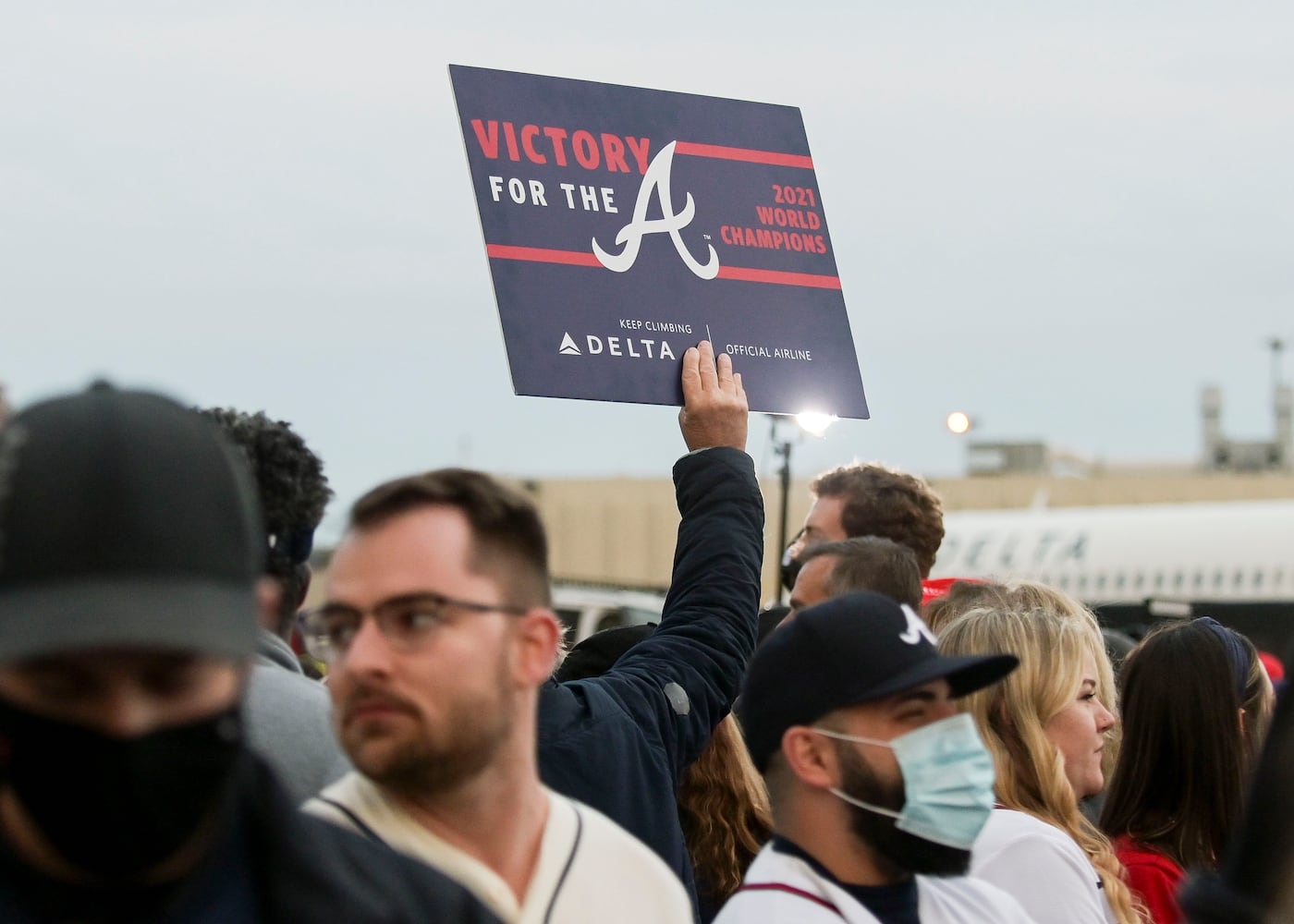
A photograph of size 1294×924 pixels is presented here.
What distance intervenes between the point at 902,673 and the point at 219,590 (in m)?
1.86

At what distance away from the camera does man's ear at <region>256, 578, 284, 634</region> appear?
10.4 feet

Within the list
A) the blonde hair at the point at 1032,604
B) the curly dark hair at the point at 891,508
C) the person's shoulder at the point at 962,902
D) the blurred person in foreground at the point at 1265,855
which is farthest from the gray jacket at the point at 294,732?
the curly dark hair at the point at 891,508

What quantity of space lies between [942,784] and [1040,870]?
92cm

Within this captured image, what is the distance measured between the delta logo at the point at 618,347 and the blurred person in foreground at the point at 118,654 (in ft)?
8.81

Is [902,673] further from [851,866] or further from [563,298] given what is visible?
[563,298]

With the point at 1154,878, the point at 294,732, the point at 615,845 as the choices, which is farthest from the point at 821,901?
the point at 1154,878

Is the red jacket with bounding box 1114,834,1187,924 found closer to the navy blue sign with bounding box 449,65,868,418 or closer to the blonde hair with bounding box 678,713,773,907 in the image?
the blonde hair with bounding box 678,713,773,907

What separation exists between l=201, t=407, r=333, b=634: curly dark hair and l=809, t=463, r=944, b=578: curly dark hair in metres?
2.86

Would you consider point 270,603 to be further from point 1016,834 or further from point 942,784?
point 1016,834

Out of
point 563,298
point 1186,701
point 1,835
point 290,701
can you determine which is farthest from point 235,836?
point 1186,701

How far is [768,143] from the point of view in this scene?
494 centimetres

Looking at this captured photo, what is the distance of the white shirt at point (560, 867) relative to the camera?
2414 millimetres

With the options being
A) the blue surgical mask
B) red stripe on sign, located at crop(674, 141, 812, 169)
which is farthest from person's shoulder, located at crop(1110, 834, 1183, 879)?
red stripe on sign, located at crop(674, 141, 812, 169)

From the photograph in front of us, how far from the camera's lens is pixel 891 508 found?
235 inches
